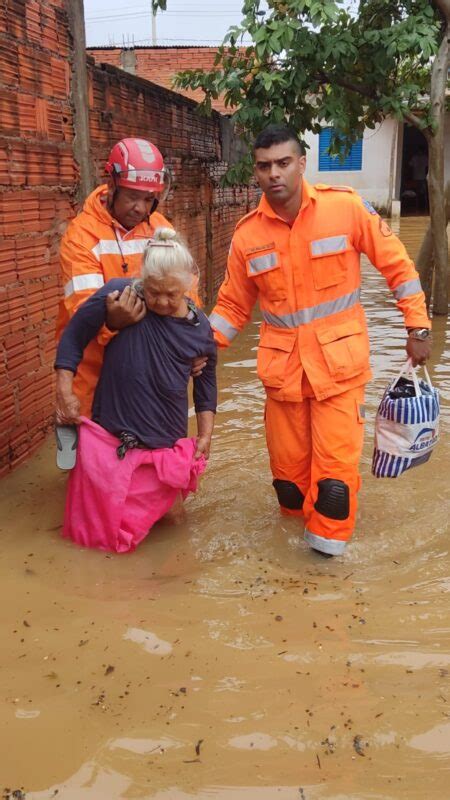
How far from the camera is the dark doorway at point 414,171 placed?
25078mm

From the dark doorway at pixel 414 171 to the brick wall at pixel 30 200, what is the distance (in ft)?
70.1

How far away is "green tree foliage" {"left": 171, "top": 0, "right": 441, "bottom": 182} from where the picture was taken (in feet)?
22.1

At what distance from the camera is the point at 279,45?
260 inches

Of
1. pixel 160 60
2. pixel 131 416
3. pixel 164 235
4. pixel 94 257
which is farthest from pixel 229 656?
pixel 160 60

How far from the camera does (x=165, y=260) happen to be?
3.29 metres

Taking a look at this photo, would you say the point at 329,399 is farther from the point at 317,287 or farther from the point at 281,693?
the point at 281,693

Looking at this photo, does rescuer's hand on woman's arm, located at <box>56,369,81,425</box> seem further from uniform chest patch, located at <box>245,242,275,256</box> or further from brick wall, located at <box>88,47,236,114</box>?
brick wall, located at <box>88,47,236,114</box>

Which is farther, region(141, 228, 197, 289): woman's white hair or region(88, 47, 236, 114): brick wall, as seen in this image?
region(88, 47, 236, 114): brick wall

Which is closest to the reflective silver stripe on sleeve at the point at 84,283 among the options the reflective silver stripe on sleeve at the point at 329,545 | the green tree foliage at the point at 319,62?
the reflective silver stripe on sleeve at the point at 329,545

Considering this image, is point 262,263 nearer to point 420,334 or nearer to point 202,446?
point 420,334

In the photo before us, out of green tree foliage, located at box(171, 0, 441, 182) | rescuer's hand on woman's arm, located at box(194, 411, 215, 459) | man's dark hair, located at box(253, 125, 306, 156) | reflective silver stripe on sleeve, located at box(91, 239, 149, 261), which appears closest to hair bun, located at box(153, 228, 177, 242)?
reflective silver stripe on sleeve, located at box(91, 239, 149, 261)

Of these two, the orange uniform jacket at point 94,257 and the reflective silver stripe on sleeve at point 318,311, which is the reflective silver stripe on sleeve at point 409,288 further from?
the orange uniform jacket at point 94,257

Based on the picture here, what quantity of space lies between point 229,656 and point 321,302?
1652mm

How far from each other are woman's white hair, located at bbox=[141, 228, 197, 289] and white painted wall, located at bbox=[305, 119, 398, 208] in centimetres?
1951
